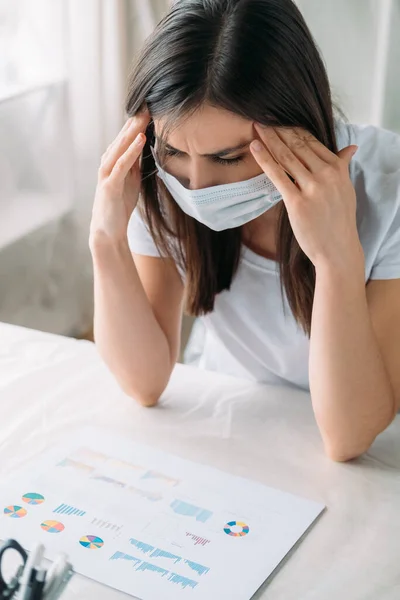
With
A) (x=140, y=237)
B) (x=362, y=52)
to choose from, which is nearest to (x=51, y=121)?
(x=362, y=52)

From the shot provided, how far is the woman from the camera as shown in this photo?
0.98m

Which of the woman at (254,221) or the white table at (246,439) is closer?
the white table at (246,439)

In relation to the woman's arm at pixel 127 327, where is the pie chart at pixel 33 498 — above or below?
below

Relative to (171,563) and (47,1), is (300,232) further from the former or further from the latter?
(47,1)

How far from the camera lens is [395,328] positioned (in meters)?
1.12

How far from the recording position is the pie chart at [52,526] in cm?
90

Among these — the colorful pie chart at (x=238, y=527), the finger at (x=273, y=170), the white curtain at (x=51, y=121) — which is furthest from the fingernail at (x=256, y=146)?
the white curtain at (x=51, y=121)

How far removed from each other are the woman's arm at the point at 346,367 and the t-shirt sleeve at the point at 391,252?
0.07m

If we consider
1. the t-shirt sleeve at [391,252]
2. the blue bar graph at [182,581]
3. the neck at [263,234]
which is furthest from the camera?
the neck at [263,234]

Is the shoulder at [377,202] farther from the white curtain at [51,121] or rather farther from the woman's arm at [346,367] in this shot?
the white curtain at [51,121]

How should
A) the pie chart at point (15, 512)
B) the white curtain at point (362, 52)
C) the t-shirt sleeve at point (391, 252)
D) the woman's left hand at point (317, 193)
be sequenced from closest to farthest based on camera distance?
the pie chart at point (15, 512), the woman's left hand at point (317, 193), the t-shirt sleeve at point (391, 252), the white curtain at point (362, 52)

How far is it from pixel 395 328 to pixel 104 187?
0.45 meters

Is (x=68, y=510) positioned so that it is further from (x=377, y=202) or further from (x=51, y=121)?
(x=51, y=121)

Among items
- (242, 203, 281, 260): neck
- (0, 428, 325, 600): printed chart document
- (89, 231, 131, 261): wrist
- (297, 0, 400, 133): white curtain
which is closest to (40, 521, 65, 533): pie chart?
(0, 428, 325, 600): printed chart document
